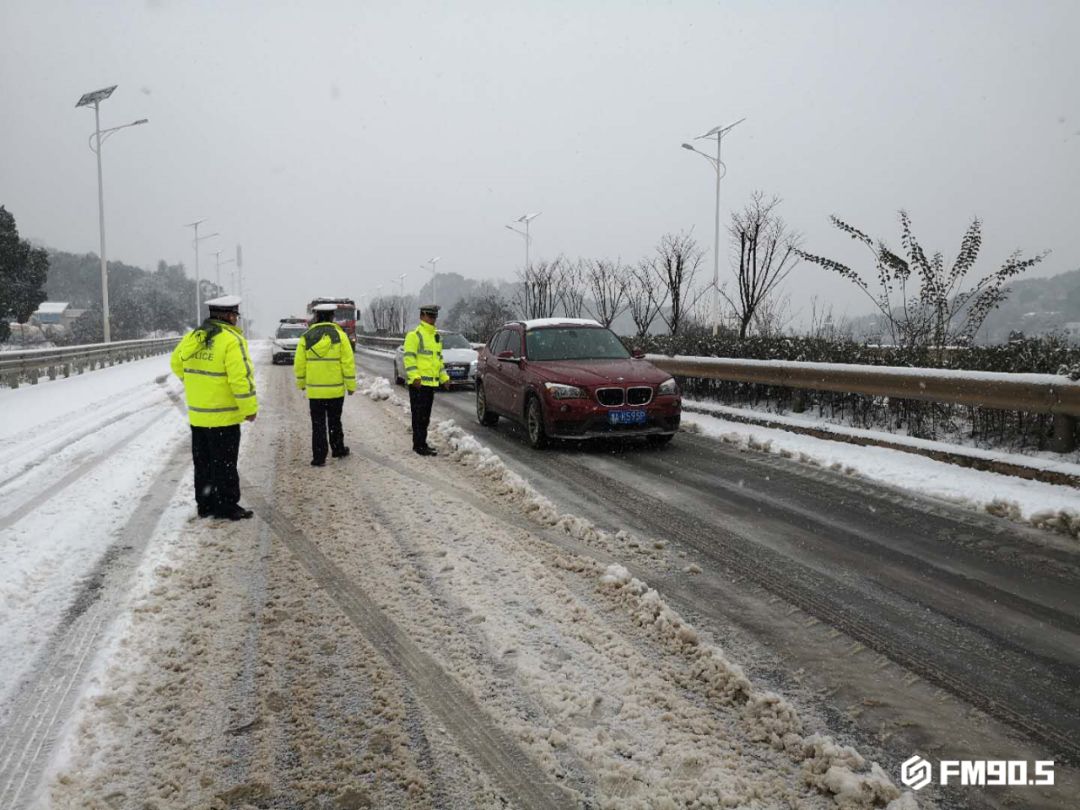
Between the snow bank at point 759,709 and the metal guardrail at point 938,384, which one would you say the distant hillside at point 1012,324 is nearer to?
the metal guardrail at point 938,384

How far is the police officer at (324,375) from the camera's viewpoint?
8.37 metres

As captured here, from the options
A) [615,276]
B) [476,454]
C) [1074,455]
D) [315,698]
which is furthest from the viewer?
[615,276]

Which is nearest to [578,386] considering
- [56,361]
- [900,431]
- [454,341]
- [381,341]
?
[900,431]

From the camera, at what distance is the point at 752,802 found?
8.06ft

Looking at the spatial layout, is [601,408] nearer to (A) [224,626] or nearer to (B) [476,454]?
(B) [476,454]

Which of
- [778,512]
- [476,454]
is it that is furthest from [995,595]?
[476,454]

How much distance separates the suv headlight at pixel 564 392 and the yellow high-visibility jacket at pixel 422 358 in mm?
1297

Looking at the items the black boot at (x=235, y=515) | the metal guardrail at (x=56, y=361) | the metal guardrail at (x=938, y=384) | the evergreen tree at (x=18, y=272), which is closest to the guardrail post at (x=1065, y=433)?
the metal guardrail at (x=938, y=384)

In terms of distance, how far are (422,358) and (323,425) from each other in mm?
1506

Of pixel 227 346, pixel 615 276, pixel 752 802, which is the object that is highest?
pixel 615 276

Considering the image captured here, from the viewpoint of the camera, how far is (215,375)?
→ 5.92 metres

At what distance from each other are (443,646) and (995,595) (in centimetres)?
313

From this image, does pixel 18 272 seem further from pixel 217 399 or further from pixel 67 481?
pixel 217 399

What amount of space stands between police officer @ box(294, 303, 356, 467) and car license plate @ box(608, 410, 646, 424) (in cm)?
300
